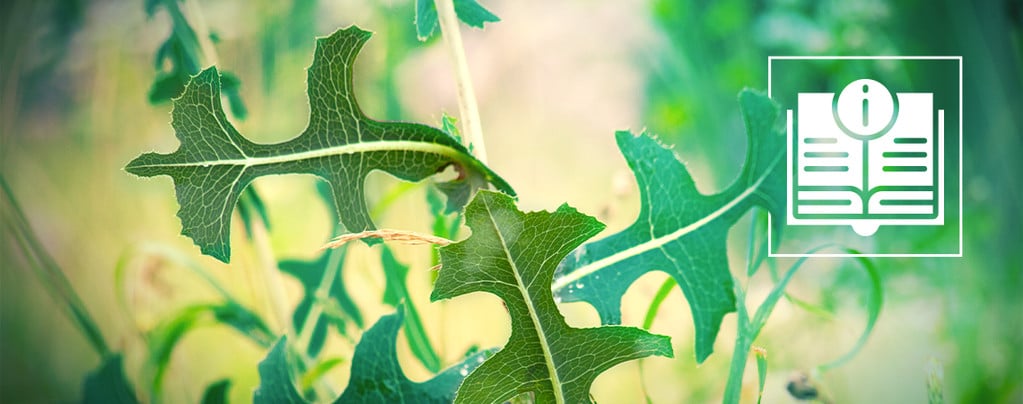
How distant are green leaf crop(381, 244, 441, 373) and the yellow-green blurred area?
0.17 m

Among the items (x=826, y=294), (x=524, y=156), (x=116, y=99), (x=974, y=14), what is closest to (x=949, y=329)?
(x=826, y=294)

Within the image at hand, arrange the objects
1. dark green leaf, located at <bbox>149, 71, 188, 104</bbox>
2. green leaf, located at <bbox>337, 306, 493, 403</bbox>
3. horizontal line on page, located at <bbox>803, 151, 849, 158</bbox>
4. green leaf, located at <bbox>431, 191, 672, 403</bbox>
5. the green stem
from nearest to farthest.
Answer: green leaf, located at <bbox>431, 191, 672, 403</bbox>, green leaf, located at <bbox>337, 306, 493, 403</bbox>, dark green leaf, located at <bbox>149, 71, 188, 104</bbox>, horizontal line on page, located at <bbox>803, 151, 849, 158</bbox>, the green stem

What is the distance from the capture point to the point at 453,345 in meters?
0.73

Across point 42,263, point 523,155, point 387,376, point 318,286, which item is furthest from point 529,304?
point 42,263

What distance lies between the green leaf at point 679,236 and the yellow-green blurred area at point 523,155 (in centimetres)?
32

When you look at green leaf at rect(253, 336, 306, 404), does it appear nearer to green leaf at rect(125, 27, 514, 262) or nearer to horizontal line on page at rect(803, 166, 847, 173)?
green leaf at rect(125, 27, 514, 262)

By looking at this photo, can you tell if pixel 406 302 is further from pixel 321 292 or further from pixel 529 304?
pixel 529 304

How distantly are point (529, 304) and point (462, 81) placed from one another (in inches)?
4.4

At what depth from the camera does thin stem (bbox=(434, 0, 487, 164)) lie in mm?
330

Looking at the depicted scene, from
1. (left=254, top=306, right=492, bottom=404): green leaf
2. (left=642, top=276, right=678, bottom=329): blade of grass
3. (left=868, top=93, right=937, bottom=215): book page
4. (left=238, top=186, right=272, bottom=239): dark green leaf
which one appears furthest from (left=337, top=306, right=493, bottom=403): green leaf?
(left=868, top=93, right=937, bottom=215): book page

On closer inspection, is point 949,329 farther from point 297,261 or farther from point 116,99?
point 116,99

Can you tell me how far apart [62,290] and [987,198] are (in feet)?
3.03

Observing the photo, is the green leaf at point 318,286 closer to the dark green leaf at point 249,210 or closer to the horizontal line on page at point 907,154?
the dark green leaf at point 249,210

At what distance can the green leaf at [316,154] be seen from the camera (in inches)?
10.9
